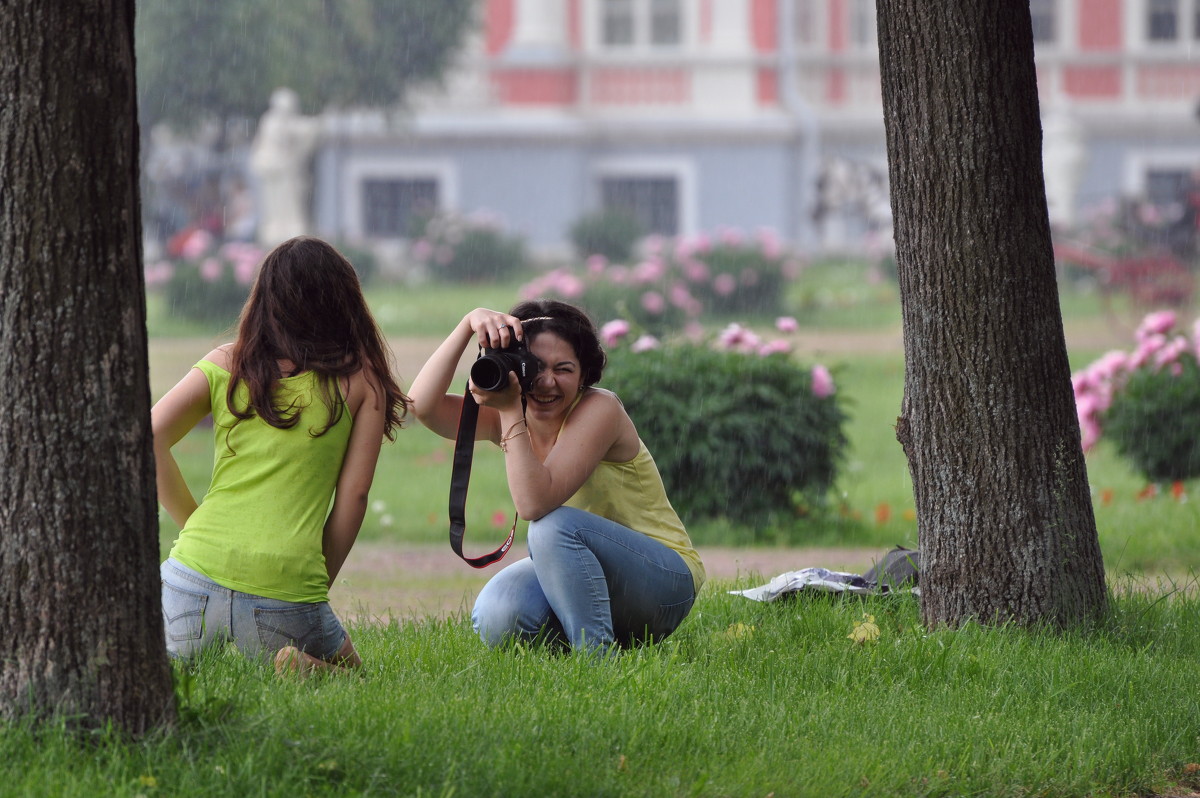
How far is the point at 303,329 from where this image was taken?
12.1 ft

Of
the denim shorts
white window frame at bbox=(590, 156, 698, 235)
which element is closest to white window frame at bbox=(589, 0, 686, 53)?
white window frame at bbox=(590, 156, 698, 235)

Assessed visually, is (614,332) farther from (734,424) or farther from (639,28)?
(639,28)

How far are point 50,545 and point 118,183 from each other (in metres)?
0.71

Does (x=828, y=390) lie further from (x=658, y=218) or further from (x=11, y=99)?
(x=658, y=218)

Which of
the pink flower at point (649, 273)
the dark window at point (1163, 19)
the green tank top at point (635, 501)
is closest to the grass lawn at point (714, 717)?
the green tank top at point (635, 501)

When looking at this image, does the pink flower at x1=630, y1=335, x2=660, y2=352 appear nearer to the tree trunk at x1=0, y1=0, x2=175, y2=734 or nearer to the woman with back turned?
the woman with back turned

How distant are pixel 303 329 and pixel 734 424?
13.1 ft

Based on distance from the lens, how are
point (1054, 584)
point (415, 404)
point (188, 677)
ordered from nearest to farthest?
point (188, 677) < point (415, 404) < point (1054, 584)

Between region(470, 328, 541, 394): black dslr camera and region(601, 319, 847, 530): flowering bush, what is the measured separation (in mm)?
3552

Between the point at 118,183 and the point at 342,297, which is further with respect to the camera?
the point at 342,297

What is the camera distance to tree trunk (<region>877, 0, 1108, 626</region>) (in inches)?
168

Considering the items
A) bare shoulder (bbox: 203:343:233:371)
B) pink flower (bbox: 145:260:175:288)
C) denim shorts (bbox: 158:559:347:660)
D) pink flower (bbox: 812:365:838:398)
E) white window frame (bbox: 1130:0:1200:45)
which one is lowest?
denim shorts (bbox: 158:559:347:660)

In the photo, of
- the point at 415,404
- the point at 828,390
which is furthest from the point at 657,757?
the point at 828,390

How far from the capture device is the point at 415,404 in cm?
404
